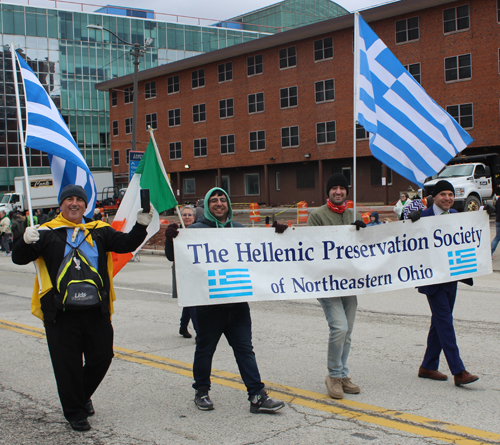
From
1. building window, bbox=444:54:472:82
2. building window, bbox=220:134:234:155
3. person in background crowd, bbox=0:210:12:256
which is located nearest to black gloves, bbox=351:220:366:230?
person in background crowd, bbox=0:210:12:256

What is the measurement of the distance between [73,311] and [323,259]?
92.4 inches

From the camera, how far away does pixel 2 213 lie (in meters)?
26.6

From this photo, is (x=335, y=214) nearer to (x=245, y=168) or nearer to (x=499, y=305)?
(x=499, y=305)

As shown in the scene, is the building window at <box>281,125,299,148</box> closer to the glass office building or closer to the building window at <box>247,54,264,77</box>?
the building window at <box>247,54,264,77</box>

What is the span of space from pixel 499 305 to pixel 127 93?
172ft

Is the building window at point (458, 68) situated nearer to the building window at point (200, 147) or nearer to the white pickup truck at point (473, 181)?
the white pickup truck at point (473, 181)

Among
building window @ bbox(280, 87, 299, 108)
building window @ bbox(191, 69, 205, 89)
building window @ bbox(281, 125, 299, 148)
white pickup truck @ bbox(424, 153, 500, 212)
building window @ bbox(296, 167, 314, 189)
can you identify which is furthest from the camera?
building window @ bbox(191, 69, 205, 89)

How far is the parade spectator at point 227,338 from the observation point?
4.71 m

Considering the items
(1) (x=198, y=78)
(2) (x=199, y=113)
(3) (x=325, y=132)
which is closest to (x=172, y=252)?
(3) (x=325, y=132)

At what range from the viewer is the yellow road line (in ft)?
13.5

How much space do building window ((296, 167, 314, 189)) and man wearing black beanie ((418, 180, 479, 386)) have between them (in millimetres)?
39119

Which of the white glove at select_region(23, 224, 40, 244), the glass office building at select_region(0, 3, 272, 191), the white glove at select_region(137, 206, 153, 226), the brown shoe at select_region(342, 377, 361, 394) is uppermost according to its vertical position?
the glass office building at select_region(0, 3, 272, 191)

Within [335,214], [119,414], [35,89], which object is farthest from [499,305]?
[35,89]

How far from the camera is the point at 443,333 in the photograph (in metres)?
5.30
